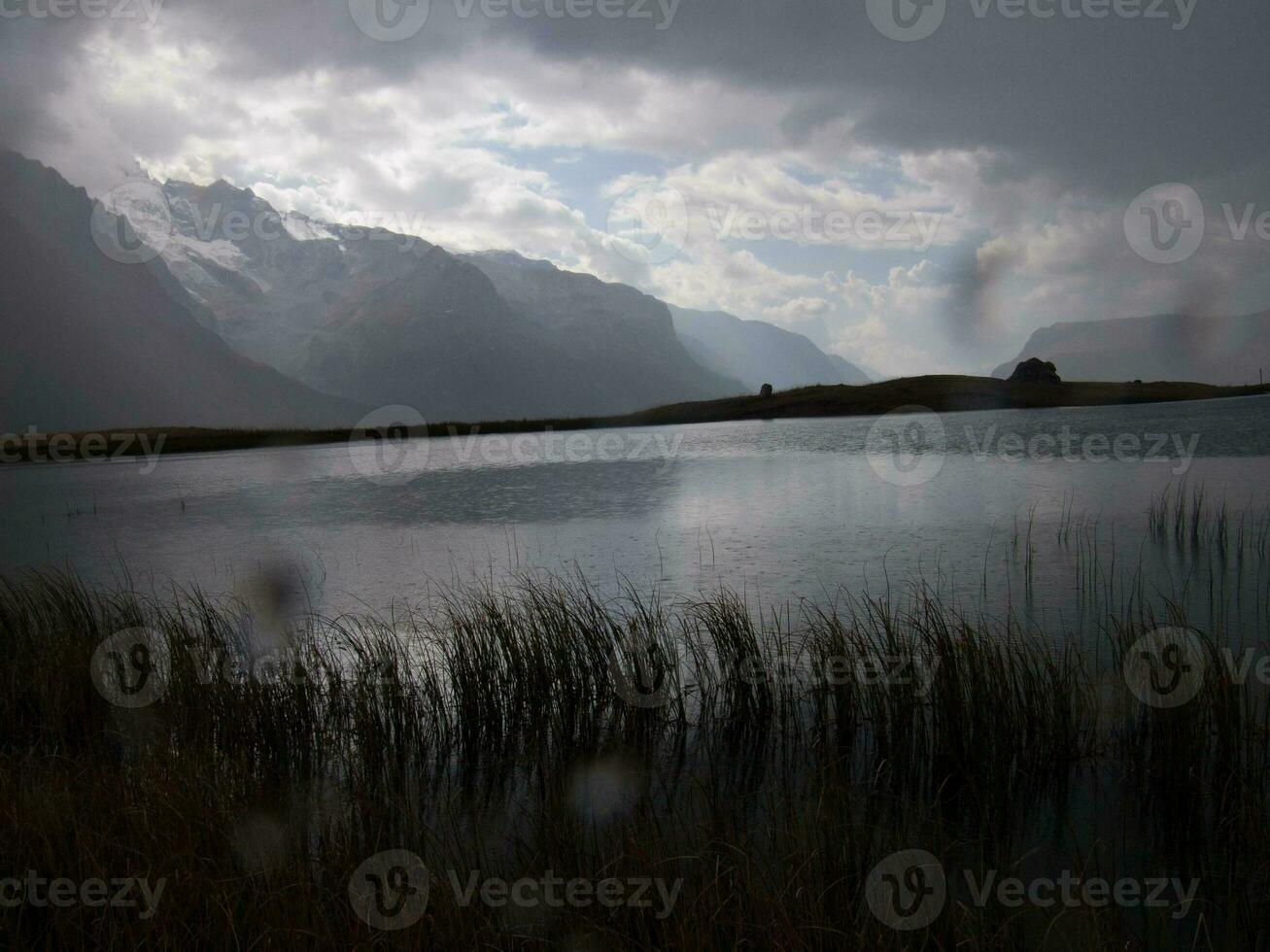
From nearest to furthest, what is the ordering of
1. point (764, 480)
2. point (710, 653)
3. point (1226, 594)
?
point (710, 653) < point (1226, 594) < point (764, 480)

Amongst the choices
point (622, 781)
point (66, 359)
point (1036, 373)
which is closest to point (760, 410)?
point (1036, 373)

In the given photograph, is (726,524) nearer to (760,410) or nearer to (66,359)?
(760,410)

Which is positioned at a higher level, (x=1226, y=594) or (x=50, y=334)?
(x=50, y=334)

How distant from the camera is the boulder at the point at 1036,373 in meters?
89.1

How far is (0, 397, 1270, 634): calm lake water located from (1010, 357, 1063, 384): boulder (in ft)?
169

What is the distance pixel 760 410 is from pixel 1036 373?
1282 inches

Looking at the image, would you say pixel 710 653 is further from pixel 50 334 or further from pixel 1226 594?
pixel 50 334

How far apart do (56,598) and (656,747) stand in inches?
348

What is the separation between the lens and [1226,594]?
34.7 feet

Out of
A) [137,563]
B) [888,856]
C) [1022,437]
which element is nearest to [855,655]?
[888,856]

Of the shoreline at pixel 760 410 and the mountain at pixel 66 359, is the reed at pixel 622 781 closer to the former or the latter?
the shoreline at pixel 760 410

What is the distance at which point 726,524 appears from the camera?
1942cm

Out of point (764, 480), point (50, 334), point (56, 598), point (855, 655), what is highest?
point (50, 334)

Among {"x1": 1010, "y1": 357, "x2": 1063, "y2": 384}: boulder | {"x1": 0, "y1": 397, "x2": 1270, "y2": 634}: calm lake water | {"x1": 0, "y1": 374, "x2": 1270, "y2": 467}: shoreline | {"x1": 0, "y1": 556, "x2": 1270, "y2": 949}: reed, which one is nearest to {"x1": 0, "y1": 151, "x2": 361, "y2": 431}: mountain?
{"x1": 0, "y1": 374, "x2": 1270, "y2": 467}: shoreline
